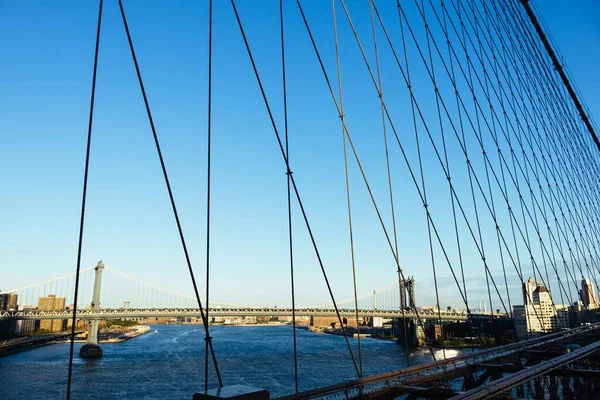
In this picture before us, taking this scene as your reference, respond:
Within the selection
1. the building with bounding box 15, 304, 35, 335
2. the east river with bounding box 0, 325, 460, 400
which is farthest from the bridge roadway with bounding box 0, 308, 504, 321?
the building with bounding box 15, 304, 35, 335

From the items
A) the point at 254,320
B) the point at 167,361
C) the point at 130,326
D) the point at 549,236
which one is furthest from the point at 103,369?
the point at 254,320

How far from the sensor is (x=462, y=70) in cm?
1220

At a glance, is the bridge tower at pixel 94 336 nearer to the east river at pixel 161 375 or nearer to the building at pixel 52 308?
the east river at pixel 161 375

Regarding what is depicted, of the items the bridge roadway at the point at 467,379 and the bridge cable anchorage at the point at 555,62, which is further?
the bridge cable anchorage at the point at 555,62

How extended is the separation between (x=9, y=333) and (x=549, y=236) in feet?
224

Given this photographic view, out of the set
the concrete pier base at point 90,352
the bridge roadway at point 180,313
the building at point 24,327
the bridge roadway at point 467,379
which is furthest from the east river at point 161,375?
the building at point 24,327

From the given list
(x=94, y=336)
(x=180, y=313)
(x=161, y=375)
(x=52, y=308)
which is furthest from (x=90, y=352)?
(x=52, y=308)

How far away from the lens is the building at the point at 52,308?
78.0 metres

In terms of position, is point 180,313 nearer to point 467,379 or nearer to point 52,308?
point 467,379

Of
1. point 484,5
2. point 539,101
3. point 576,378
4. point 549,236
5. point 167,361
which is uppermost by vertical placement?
point 484,5

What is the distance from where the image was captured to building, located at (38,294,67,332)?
78.0 meters

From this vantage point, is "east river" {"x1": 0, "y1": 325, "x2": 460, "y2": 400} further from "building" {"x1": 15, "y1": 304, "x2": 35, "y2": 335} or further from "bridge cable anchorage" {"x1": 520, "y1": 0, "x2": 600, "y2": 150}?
"building" {"x1": 15, "y1": 304, "x2": 35, "y2": 335}

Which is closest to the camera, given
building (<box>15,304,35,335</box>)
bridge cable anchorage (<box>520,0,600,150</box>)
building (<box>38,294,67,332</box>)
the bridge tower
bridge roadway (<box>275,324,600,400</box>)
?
bridge roadway (<box>275,324,600,400</box>)

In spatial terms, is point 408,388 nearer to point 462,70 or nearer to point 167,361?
point 462,70
